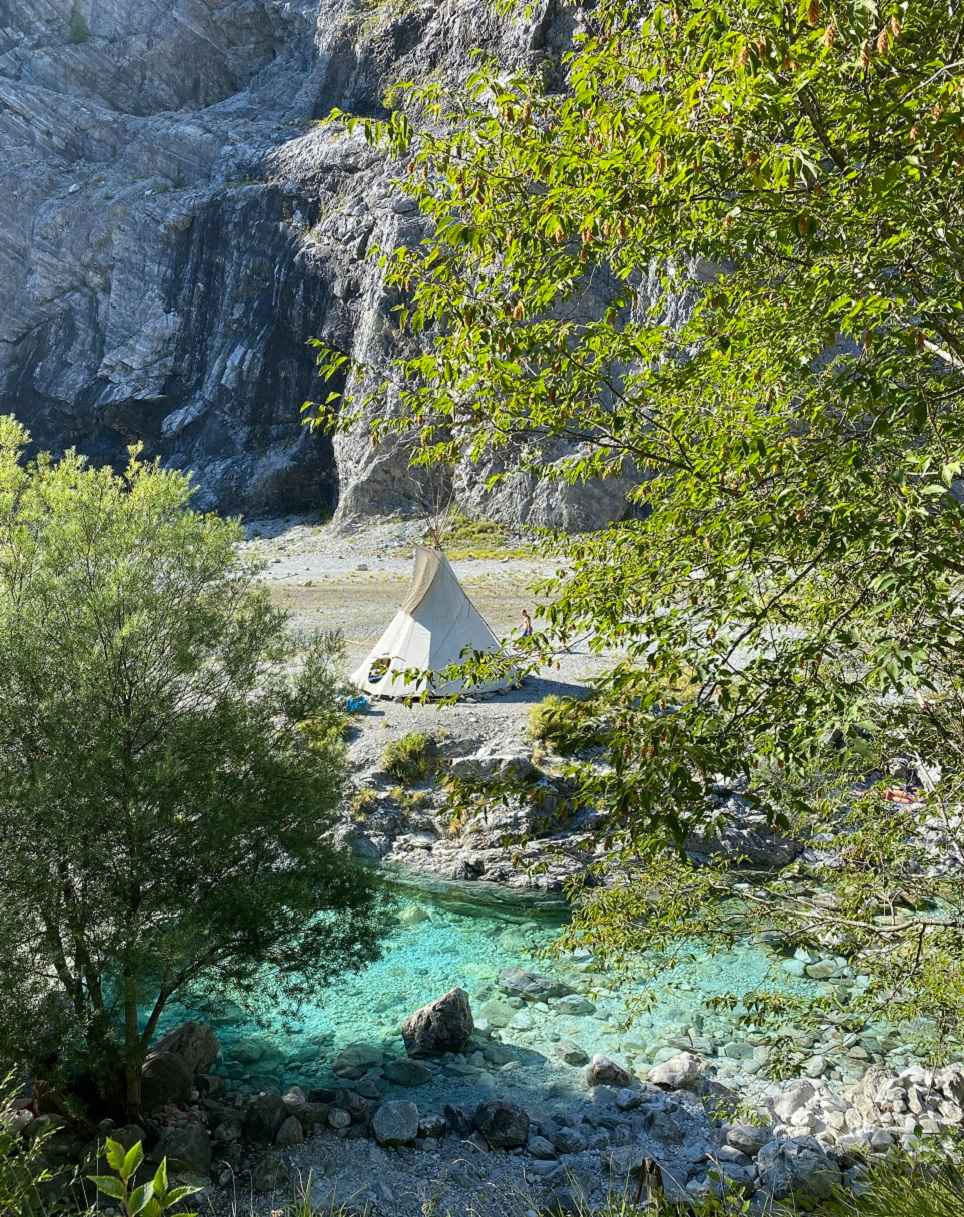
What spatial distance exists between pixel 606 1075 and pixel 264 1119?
332 cm

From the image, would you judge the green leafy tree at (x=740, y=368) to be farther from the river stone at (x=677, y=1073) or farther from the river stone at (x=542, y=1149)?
the river stone at (x=677, y=1073)

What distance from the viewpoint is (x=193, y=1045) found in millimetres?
9023

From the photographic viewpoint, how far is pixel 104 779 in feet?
25.0

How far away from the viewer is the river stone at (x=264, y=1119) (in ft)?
25.7

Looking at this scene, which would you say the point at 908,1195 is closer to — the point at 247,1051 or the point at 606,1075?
the point at 606,1075

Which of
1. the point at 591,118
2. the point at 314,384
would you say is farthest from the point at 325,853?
the point at 314,384

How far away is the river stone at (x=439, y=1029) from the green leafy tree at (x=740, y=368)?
4.94 metres

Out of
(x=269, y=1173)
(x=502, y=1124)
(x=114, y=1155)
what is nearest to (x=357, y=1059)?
(x=269, y=1173)

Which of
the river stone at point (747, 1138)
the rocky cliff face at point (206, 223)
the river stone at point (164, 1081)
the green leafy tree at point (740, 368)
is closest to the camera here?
the green leafy tree at point (740, 368)

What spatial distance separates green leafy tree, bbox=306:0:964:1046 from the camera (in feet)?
9.72

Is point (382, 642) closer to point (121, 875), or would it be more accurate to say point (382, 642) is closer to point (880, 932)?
point (121, 875)

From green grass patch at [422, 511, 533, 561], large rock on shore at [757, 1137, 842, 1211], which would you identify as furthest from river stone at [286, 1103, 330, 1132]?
green grass patch at [422, 511, 533, 561]

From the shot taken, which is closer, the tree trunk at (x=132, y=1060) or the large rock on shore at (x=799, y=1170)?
the large rock on shore at (x=799, y=1170)

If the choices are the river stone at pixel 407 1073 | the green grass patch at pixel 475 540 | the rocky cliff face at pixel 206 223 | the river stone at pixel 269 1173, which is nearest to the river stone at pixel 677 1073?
the river stone at pixel 407 1073
